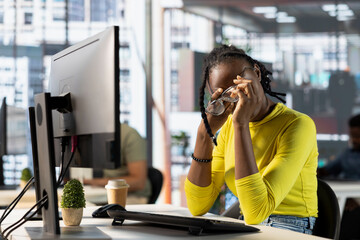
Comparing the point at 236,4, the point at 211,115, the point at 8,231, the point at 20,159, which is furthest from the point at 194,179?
the point at 236,4

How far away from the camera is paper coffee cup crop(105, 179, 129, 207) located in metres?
2.08

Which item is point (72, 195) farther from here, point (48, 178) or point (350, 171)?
point (350, 171)

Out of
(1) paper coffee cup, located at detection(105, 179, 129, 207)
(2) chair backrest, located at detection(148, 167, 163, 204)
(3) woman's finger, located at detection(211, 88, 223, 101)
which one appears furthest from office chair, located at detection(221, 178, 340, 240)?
(2) chair backrest, located at detection(148, 167, 163, 204)

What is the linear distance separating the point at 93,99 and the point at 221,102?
62 centimetres

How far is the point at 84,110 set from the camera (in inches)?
58.9

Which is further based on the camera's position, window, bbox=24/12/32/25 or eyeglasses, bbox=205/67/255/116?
window, bbox=24/12/32/25

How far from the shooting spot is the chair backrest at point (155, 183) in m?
4.04

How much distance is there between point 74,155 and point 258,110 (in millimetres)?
693

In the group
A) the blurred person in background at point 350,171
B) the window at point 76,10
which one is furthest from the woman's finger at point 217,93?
the window at point 76,10

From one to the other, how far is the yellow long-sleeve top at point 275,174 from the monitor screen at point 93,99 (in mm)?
532

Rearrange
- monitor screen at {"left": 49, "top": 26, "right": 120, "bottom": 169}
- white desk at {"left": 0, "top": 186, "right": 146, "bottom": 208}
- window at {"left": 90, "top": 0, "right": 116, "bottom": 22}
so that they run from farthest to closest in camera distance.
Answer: window at {"left": 90, "top": 0, "right": 116, "bottom": 22} < white desk at {"left": 0, "top": 186, "right": 146, "bottom": 208} < monitor screen at {"left": 49, "top": 26, "right": 120, "bottom": 169}

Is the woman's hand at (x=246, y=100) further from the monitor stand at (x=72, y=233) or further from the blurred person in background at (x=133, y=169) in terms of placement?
the blurred person in background at (x=133, y=169)

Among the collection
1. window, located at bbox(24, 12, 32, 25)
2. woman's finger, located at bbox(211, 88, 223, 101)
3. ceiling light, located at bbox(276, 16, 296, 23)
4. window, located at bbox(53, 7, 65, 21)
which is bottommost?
woman's finger, located at bbox(211, 88, 223, 101)

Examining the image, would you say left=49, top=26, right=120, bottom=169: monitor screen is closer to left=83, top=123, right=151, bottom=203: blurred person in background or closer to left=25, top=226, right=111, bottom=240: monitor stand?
left=25, top=226, right=111, bottom=240: monitor stand
